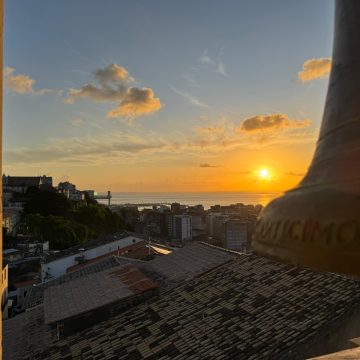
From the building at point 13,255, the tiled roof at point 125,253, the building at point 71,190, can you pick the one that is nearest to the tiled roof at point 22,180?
the building at point 71,190

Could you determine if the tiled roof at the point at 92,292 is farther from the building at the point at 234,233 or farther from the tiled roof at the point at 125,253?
the building at the point at 234,233

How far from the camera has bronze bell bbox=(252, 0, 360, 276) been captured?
1010 mm

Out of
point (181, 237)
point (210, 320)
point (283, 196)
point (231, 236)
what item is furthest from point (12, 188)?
point (283, 196)

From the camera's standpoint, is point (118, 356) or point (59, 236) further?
point (59, 236)

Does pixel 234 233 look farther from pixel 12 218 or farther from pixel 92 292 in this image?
pixel 92 292

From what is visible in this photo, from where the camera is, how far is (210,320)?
7.27 m

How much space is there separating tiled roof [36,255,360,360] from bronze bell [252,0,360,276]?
4.60 m

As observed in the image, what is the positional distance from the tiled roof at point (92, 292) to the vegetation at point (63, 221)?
22.2 metres

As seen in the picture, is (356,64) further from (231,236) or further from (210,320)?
(231,236)

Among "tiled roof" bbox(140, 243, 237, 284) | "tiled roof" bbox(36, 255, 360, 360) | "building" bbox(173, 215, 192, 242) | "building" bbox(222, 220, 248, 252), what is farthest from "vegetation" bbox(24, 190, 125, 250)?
"tiled roof" bbox(36, 255, 360, 360)

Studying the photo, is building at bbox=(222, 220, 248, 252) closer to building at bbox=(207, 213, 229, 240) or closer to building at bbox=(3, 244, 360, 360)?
building at bbox=(207, 213, 229, 240)

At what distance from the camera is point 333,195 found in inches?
43.2

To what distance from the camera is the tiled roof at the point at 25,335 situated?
30.9 ft

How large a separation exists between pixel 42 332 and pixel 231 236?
41144 mm
